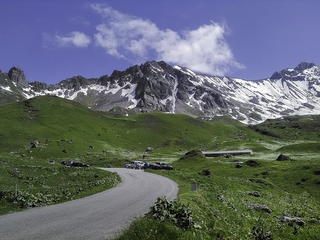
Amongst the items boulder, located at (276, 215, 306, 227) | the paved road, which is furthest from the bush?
boulder, located at (276, 215, 306, 227)

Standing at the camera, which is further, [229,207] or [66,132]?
[66,132]

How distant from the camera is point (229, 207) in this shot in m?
26.1

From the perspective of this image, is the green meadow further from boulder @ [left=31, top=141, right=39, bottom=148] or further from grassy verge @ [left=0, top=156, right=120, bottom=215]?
boulder @ [left=31, top=141, right=39, bottom=148]

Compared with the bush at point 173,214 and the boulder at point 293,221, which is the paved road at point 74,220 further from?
the boulder at point 293,221

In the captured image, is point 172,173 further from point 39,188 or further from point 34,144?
point 34,144

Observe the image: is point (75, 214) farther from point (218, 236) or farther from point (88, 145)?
point (88, 145)

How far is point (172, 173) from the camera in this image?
60625 millimetres

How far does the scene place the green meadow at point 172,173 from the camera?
20.5m

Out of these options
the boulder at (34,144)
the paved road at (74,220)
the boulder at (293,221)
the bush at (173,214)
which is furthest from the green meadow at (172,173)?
the paved road at (74,220)

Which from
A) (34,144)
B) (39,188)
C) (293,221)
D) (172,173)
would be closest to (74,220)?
(39,188)

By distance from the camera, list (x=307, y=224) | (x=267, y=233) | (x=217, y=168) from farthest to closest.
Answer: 1. (x=217, y=168)
2. (x=307, y=224)
3. (x=267, y=233)

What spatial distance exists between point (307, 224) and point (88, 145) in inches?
4891

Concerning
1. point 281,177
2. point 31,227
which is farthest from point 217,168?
point 31,227

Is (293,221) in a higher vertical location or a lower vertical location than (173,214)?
lower
